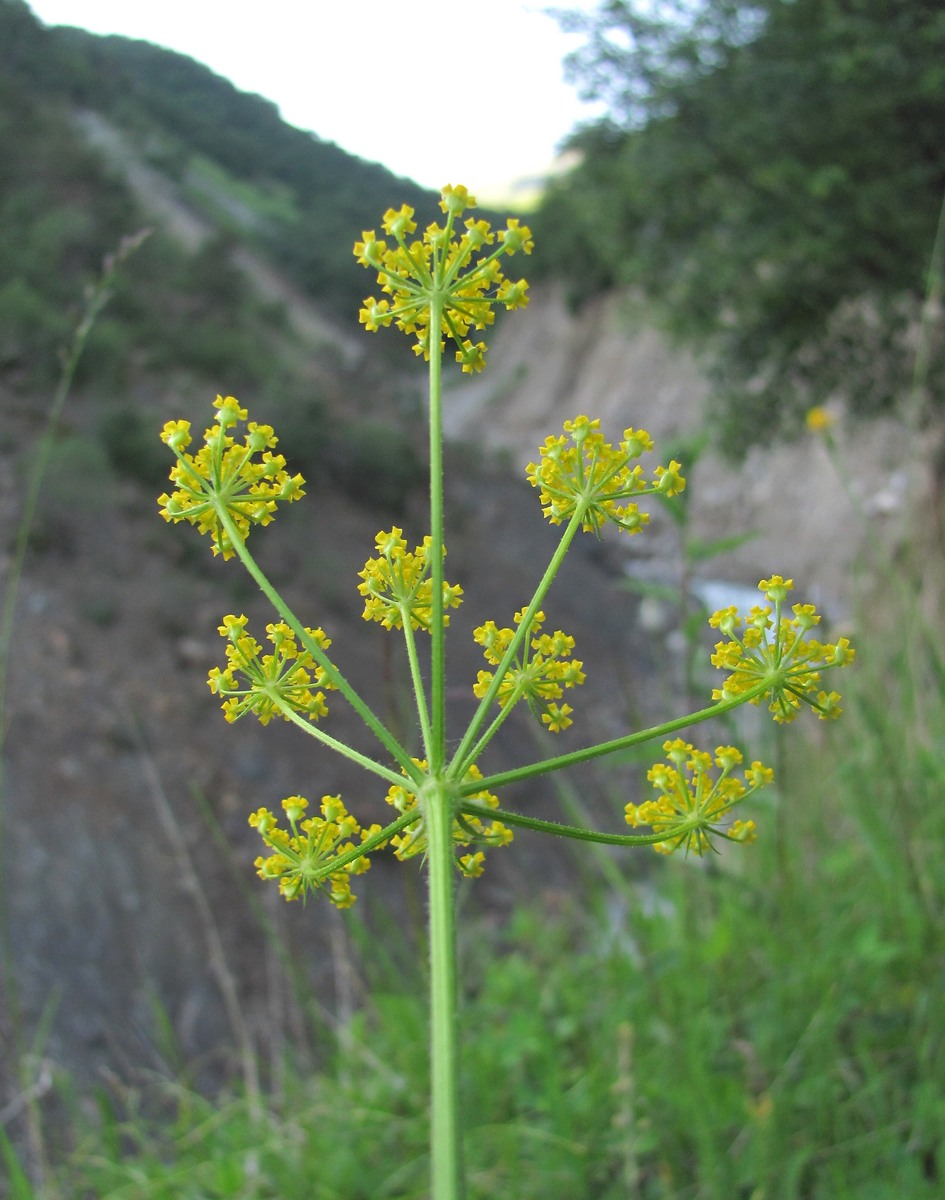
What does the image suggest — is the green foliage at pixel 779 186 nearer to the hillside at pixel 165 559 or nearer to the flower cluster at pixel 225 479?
the hillside at pixel 165 559

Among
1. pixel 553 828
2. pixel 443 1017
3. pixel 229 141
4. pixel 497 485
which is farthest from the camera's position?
pixel 497 485

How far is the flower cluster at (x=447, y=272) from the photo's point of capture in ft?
2.88

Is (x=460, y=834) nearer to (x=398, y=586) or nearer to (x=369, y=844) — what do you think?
(x=369, y=844)

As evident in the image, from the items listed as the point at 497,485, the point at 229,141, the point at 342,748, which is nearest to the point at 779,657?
the point at 342,748

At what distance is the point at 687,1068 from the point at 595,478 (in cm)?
152

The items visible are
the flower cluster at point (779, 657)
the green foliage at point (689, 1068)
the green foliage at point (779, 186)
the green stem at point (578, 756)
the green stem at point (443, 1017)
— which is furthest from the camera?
the green foliage at point (779, 186)

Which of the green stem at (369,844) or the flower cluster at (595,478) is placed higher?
the flower cluster at (595,478)

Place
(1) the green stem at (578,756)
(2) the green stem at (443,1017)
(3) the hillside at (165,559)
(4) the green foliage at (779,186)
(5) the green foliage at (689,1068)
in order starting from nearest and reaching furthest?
1. (2) the green stem at (443,1017)
2. (1) the green stem at (578,756)
3. (5) the green foliage at (689,1068)
4. (3) the hillside at (165,559)
5. (4) the green foliage at (779,186)

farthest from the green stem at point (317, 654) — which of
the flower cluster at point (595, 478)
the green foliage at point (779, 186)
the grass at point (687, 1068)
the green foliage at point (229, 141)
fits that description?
the green foliage at point (779, 186)

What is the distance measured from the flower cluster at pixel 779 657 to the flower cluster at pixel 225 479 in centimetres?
37

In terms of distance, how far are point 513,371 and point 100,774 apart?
2859 cm

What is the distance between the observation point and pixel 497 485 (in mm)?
18312

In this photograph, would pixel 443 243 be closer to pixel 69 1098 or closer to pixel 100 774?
pixel 69 1098

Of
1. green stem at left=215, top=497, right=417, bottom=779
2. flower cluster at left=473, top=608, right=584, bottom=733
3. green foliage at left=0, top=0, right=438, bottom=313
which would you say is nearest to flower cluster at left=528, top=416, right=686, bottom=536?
flower cluster at left=473, top=608, right=584, bottom=733
